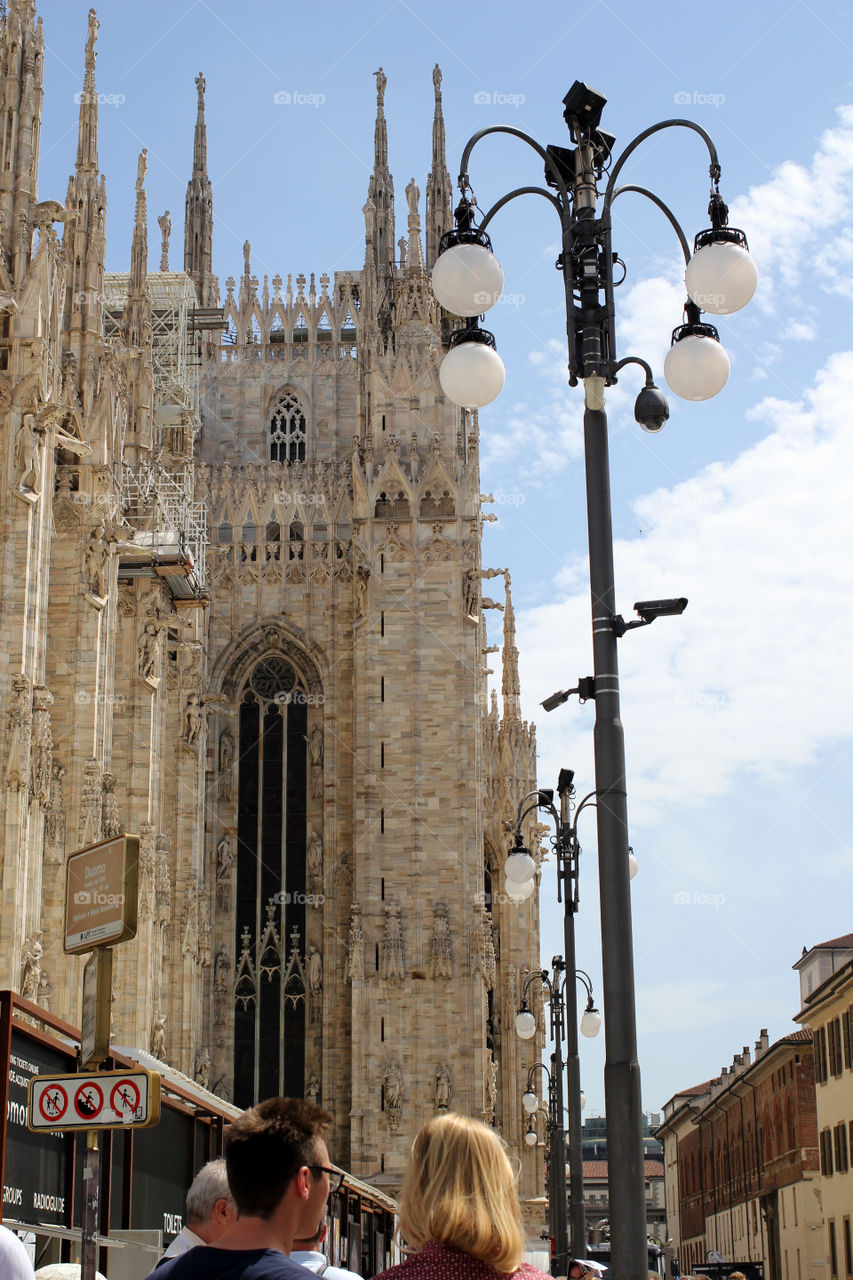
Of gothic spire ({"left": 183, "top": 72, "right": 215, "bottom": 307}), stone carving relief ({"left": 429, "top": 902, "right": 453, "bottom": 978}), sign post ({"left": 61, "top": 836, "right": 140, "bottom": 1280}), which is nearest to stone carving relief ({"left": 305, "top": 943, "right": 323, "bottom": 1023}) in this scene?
stone carving relief ({"left": 429, "top": 902, "right": 453, "bottom": 978})

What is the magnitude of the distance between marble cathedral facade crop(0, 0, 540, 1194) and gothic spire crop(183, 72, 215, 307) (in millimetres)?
79

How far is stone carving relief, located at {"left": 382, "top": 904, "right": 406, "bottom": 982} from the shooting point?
3634 cm

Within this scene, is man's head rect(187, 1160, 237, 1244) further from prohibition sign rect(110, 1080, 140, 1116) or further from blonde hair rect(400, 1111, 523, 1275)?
blonde hair rect(400, 1111, 523, 1275)

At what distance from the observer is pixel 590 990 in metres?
26.3

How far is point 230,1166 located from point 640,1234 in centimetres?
394

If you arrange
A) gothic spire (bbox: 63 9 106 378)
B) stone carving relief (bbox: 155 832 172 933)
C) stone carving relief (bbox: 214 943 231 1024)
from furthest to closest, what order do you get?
stone carving relief (bbox: 214 943 231 1024) < stone carving relief (bbox: 155 832 172 933) < gothic spire (bbox: 63 9 106 378)

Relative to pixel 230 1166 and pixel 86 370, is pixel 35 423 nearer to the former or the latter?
pixel 86 370

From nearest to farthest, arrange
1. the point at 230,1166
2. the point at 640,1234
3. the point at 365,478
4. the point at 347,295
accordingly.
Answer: the point at 230,1166 → the point at 640,1234 → the point at 365,478 → the point at 347,295

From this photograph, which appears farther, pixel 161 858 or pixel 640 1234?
pixel 161 858

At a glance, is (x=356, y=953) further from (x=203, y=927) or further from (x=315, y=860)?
(x=203, y=927)

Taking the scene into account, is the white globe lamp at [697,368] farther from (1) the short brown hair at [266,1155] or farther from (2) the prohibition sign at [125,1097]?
(1) the short brown hair at [266,1155]

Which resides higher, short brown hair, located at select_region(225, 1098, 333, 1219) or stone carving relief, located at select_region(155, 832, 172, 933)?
stone carving relief, located at select_region(155, 832, 172, 933)

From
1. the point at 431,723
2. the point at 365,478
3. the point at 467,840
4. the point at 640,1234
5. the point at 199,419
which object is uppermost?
the point at 199,419

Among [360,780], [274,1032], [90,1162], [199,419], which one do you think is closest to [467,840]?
[360,780]
